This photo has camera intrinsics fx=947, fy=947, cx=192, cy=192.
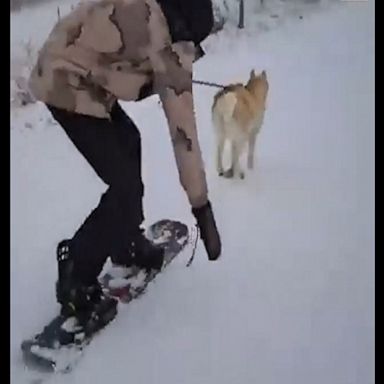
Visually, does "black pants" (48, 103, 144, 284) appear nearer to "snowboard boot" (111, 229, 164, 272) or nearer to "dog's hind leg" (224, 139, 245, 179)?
"snowboard boot" (111, 229, 164, 272)

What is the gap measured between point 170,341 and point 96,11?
47 centimetres

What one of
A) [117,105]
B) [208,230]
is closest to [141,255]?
[208,230]

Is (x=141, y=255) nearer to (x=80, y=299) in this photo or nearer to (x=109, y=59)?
(x=80, y=299)

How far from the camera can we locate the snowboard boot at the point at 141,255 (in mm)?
1321

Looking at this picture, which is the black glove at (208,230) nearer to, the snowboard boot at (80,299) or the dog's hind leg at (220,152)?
the dog's hind leg at (220,152)

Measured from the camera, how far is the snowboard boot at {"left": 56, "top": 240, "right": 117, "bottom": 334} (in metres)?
1.30

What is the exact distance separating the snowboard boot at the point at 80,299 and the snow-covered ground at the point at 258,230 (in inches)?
0.5

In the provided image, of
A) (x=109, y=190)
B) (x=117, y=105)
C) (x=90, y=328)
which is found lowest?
(x=90, y=328)

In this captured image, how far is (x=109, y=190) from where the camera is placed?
1321mm

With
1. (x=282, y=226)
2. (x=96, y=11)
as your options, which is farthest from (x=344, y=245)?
(x=96, y=11)

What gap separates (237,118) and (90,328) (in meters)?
0.35

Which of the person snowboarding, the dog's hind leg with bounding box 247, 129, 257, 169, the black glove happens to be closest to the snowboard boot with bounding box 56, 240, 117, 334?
the person snowboarding

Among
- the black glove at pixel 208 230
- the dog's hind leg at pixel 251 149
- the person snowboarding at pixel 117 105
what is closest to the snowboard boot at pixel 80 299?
the person snowboarding at pixel 117 105
